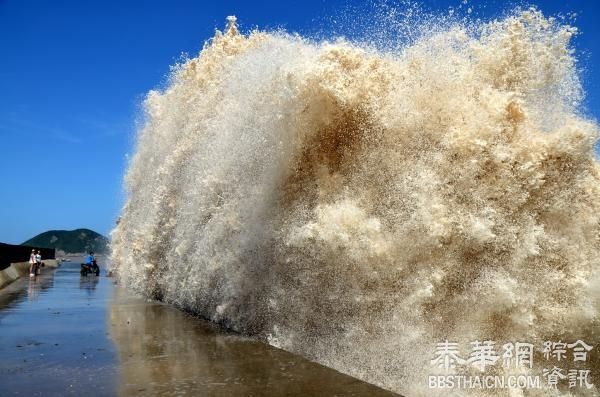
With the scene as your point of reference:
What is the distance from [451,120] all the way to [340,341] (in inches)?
102

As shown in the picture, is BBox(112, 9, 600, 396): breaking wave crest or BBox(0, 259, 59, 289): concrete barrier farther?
BBox(0, 259, 59, 289): concrete barrier

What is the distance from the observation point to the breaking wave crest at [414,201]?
506 centimetres

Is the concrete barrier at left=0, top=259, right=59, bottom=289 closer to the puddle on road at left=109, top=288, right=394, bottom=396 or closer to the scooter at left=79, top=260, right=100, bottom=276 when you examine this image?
the scooter at left=79, top=260, right=100, bottom=276

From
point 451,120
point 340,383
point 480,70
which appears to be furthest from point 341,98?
point 340,383

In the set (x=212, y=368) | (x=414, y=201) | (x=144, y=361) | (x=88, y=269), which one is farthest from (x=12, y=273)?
(x=414, y=201)

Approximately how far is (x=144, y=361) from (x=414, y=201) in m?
3.16

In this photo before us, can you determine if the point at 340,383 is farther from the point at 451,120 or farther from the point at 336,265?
the point at 451,120

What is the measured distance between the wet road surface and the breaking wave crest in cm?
63

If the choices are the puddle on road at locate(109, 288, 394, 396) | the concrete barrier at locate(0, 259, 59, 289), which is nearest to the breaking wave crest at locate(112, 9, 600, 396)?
the puddle on road at locate(109, 288, 394, 396)

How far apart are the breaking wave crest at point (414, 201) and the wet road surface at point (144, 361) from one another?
63 centimetres

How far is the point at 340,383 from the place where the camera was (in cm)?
459

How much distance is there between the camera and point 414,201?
534 centimetres

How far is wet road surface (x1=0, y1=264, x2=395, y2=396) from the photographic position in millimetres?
4414

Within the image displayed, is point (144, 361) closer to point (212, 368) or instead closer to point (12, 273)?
point (212, 368)
